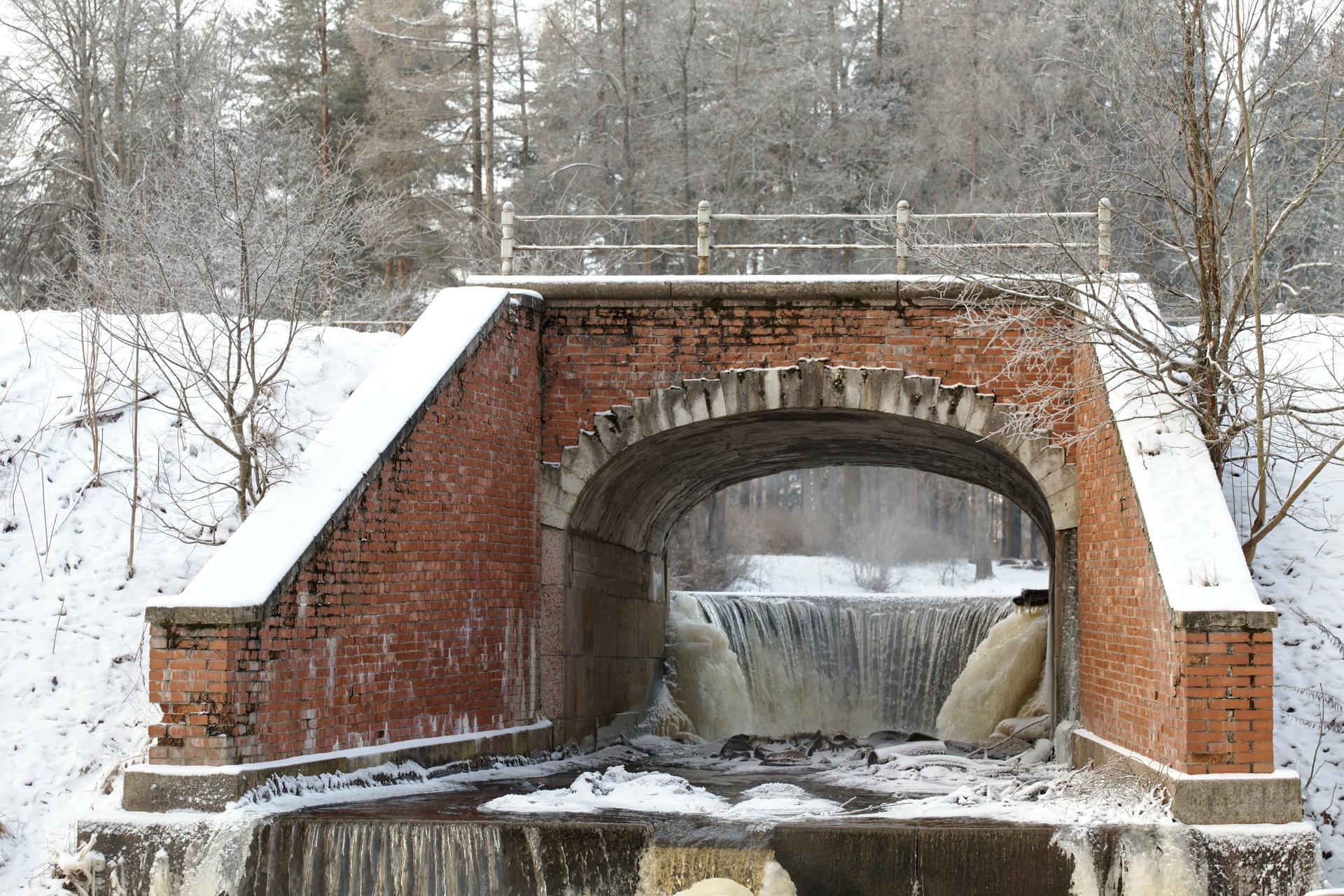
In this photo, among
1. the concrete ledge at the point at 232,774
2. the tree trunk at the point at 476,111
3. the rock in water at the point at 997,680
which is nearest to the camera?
the concrete ledge at the point at 232,774

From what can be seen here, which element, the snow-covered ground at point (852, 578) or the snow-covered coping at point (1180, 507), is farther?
the snow-covered ground at point (852, 578)

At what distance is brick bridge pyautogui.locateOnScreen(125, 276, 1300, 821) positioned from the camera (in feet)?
25.0

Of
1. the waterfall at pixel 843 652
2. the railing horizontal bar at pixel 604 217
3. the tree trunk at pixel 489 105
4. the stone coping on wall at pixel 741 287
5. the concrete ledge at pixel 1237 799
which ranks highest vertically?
the tree trunk at pixel 489 105

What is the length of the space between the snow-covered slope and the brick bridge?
1.42 metres

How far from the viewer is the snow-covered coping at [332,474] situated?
7.70 m

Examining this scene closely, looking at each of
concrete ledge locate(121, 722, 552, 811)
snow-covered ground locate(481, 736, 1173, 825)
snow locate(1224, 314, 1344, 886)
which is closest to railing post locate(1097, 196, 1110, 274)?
snow locate(1224, 314, 1344, 886)

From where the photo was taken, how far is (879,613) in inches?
782

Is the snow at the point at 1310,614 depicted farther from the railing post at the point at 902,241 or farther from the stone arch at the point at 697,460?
the railing post at the point at 902,241

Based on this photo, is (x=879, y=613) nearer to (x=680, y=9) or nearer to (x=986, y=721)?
(x=986, y=721)

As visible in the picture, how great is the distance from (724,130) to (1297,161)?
10761 mm

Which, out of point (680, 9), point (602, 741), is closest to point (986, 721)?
point (602, 741)

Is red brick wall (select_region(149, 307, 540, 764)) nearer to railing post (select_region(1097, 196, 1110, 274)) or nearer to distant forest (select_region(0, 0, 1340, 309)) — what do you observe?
railing post (select_region(1097, 196, 1110, 274))

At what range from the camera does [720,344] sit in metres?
11.5

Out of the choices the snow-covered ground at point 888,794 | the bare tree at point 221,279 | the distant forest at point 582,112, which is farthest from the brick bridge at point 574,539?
the distant forest at point 582,112
